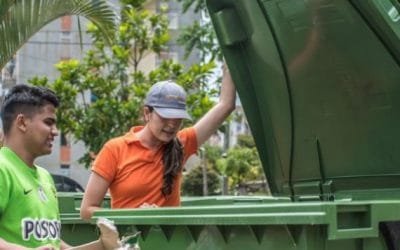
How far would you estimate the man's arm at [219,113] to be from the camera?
189 inches

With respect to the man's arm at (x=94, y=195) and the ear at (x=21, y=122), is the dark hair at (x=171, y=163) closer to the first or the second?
the man's arm at (x=94, y=195)

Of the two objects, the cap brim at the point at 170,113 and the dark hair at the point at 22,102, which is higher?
the dark hair at the point at 22,102

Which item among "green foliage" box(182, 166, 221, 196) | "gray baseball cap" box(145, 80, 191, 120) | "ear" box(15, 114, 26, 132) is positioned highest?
"gray baseball cap" box(145, 80, 191, 120)

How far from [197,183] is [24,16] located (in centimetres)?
2067

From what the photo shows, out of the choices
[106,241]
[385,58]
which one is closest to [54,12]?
[385,58]

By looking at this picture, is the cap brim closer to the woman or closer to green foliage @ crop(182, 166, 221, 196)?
the woman

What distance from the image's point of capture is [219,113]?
4.85 m

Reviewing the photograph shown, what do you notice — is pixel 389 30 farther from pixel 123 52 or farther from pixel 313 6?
pixel 123 52

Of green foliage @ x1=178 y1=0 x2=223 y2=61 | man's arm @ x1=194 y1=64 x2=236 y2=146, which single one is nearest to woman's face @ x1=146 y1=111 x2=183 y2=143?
man's arm @ x1=194 y1=64 x2=236 y2=146

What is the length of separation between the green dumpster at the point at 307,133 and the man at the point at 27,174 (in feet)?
1.45

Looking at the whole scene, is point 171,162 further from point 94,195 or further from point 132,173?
point 94,195

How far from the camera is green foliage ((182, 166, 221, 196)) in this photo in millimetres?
26172

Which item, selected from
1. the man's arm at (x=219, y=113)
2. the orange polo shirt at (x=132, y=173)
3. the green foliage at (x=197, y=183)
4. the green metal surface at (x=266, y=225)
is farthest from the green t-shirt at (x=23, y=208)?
the green foliage at (x=197, y=183)

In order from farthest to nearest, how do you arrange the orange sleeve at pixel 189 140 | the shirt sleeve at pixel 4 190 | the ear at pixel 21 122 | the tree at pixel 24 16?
the tree at pixel 24 16 → the orange sleeve at pixel 189 140 → the ear at pixel 21 122 → the shirt sleeve at pixel 4 190
